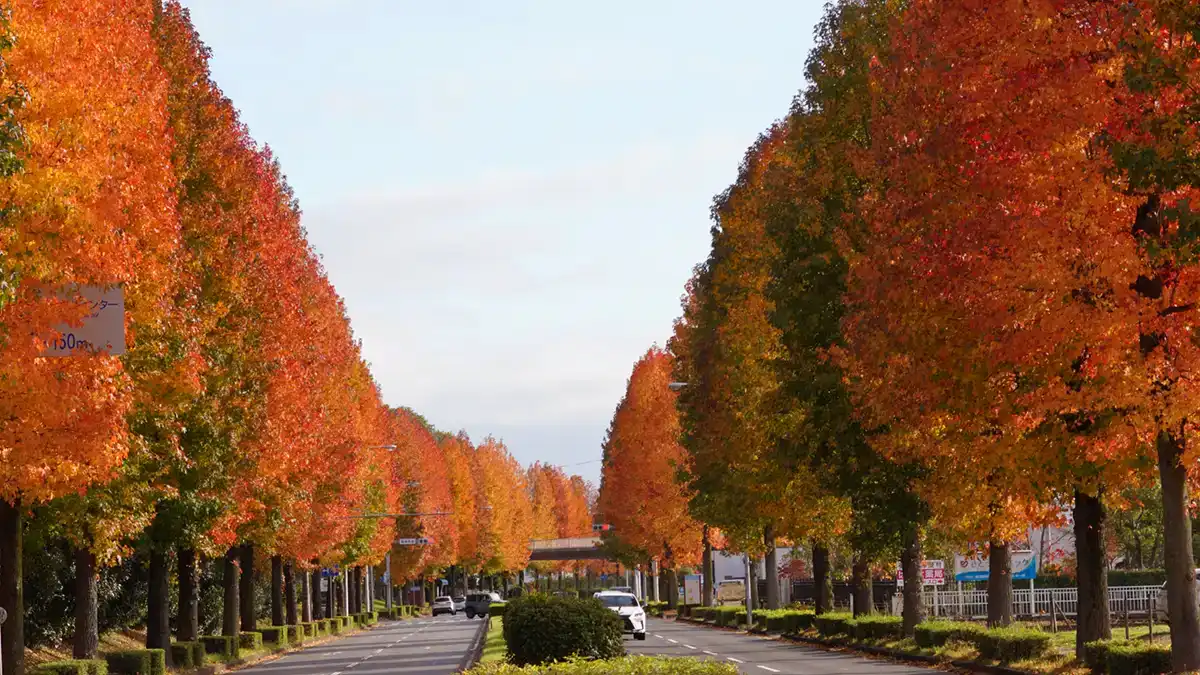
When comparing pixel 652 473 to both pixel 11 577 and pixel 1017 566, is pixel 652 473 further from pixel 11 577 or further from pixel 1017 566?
pixel 11 577

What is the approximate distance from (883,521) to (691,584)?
68011 millimetres

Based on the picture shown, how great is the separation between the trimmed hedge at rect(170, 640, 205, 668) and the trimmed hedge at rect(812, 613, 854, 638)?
18.0 metres

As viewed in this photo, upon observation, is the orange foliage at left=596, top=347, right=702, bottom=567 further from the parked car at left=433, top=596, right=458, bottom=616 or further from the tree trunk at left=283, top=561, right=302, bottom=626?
the parked car at left=433, top=596, right=458, bottom=616

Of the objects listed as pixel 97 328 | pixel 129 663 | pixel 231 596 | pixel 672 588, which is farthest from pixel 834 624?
pixel 672 588

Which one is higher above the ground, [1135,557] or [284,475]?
[284,475]

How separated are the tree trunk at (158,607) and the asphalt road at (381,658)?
423 cm

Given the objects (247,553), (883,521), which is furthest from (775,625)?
(883,521)

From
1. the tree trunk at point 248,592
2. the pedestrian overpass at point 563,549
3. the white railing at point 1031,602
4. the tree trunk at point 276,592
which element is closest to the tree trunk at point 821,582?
the white railing at point 1031,602

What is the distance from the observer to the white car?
54781 millimetres

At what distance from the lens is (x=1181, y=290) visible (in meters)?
20.4

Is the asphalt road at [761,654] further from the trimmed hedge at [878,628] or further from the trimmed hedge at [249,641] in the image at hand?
the trimmed hedge at [249,641]

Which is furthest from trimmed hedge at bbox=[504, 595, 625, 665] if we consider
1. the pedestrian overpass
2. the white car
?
the pedestrian overpass

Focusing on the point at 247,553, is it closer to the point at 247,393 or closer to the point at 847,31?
the point at 247,393

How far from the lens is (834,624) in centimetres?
4738
